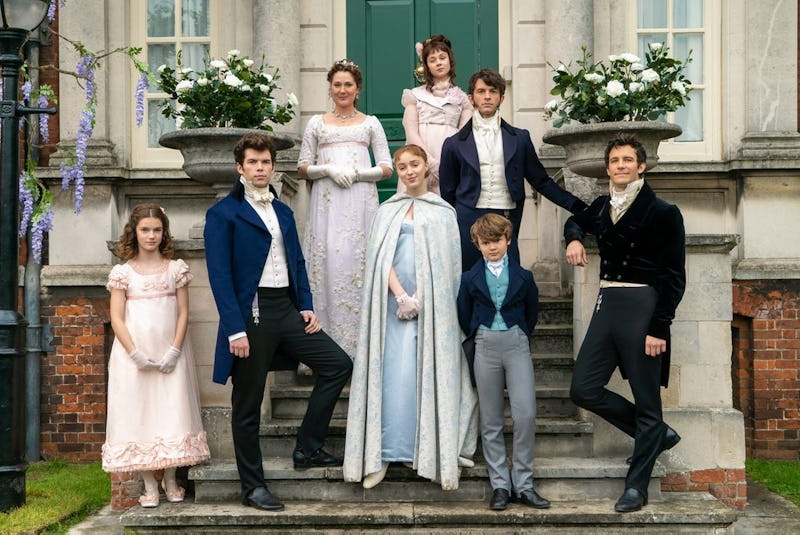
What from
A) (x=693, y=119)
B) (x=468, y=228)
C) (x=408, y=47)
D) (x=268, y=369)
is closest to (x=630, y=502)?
(x=468, y=228)

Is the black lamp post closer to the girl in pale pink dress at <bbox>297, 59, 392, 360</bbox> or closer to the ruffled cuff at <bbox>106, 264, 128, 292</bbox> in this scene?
the ruffled cuff at <bbox>106, 264, 128, 292</bbox>

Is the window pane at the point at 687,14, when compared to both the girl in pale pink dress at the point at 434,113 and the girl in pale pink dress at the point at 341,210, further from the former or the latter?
the girl in pale pink dress at the point at 341,210

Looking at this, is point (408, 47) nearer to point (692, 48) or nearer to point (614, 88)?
point (692, 48)

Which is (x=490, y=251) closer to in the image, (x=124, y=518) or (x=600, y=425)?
(x=600, y=425)

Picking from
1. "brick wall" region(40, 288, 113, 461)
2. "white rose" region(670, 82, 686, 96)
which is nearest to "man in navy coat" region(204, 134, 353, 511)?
"white rose" region(670, 82, 686, 96)

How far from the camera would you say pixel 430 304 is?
225 inches

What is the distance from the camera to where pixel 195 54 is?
29.5ft

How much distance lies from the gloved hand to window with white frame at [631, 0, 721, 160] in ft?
15.8

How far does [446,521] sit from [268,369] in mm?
1289

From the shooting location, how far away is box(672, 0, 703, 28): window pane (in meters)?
8.81

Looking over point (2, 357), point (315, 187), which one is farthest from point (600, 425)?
point (2, 357)

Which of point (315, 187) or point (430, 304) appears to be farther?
point (315, 187)

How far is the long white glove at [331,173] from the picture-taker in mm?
6352

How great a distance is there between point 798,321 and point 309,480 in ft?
15.3
